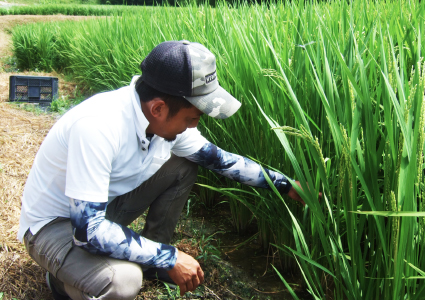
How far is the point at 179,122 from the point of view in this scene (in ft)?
3.92

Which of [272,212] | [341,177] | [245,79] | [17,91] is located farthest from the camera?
[17,91]

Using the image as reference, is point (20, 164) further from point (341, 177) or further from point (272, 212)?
point (341, 177)

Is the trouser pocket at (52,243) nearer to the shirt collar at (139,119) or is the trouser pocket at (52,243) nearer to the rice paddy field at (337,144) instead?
the shirt collar at (139,119)

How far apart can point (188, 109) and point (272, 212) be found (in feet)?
1.64

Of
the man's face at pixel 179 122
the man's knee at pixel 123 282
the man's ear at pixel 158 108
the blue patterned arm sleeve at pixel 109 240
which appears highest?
the man's ear at pixel 158 108

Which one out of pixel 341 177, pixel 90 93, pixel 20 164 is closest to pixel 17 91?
pixel 90 93

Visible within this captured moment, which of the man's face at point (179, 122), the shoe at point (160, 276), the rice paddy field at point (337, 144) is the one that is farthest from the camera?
the shoe at point (160, 276)

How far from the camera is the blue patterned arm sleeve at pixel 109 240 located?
108 cm

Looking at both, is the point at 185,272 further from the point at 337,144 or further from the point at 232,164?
the point at 337,144

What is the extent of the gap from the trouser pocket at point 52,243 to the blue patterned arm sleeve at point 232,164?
53 cm

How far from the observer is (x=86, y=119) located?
1.09 m

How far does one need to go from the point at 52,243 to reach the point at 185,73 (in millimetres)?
688

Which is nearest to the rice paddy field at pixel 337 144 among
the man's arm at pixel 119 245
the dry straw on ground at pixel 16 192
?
the man's arm at pixel 119 245

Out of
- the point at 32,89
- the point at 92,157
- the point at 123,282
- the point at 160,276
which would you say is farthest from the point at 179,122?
the point at 32,89
